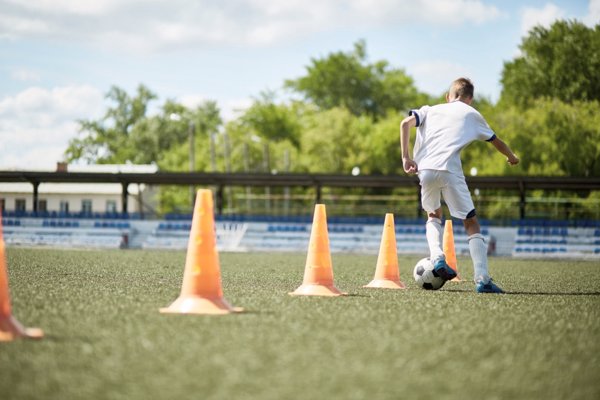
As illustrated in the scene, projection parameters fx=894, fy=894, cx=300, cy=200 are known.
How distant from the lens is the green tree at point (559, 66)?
65.3 m

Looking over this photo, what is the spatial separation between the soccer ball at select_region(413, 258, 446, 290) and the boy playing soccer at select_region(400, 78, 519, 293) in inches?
6.9

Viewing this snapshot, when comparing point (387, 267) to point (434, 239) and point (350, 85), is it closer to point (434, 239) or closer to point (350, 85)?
point (434, 239)

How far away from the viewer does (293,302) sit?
26.3 feet

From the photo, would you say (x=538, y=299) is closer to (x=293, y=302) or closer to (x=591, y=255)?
(x=293, y=302)

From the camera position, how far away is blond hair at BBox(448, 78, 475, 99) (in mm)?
10414

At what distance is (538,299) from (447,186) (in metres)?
1.63

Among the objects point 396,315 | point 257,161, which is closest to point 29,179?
point 396,315

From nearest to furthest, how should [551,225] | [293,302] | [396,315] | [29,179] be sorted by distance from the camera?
[396,315] → [293,302] → [551,225] → [29,179]

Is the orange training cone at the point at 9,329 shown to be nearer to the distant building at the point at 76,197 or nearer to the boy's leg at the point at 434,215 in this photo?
the boy's leg at the point at 434,215

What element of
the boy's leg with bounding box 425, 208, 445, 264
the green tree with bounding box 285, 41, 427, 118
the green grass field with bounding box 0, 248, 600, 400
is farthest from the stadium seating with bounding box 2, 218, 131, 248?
the green tree with bounding box 285, 41, 427, 118

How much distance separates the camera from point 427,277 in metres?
10.3

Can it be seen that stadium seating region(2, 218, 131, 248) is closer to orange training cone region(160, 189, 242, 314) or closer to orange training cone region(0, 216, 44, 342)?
orange training cone region(160, 189, 242, 314)

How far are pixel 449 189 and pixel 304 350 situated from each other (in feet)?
17.3

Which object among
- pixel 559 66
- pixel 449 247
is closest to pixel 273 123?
pixel 559 66
